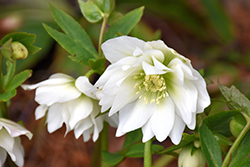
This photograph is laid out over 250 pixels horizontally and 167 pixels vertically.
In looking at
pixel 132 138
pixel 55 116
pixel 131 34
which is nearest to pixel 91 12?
pixel 55 116

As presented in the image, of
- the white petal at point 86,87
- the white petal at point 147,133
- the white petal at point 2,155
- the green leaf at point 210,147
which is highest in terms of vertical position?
the white petal at point 86,87

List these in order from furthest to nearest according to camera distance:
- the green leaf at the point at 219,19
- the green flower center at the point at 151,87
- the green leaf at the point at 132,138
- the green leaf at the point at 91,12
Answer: the green leaf at the point at 219,19 → the green leaf at the point at 132,138 → the green leaf at the point at 91,12 → the green flower center at the point at 151,87

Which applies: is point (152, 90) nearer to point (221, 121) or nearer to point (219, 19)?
point (221, 121)

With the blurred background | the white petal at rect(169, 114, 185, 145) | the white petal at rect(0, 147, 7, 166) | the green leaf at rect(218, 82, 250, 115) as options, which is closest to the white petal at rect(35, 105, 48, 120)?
the white petal at rect(0, 147, 7, 166)

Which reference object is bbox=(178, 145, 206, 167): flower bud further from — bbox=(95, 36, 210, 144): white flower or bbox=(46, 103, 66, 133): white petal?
bbox=(46, 103, 66, 133): white petal

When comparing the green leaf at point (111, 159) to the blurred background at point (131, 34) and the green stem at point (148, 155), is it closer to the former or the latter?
the green stem at point (148, 155)

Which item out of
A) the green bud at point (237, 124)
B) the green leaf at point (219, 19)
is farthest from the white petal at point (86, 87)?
the green leaf at point (219, 19)

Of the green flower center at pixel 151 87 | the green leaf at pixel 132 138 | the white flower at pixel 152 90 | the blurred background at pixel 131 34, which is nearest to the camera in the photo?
the white flower at pixel 152 90

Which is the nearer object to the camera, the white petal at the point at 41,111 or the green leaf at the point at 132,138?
the white petal at the point at 41,111
